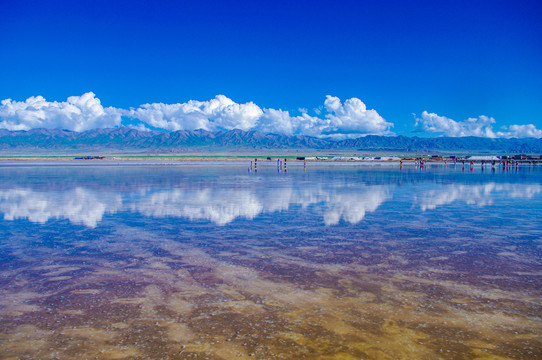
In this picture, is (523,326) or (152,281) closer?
(523,326)

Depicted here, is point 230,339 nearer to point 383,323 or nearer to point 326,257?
point 383,323

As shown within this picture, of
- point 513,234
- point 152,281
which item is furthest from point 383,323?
point 513,234

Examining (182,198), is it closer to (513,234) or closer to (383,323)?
(513,234)

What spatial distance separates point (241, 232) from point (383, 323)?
6.58 m

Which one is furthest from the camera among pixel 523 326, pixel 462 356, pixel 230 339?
pixel 523 326

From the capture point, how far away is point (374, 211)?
15.7m

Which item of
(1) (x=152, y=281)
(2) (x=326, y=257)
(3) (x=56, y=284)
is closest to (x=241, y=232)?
(2) (x=326, y=257)

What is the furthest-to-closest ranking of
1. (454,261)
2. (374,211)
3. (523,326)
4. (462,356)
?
(374,211) < (454,261) < (523,326) < (462,356)

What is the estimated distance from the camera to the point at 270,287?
7133mm

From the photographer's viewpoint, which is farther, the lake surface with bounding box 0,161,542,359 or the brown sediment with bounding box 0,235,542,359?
the lake surface with bounding box 0,161,542,359

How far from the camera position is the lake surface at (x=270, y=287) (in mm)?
5125

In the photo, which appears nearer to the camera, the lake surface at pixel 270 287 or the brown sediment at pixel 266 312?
the brown sediment at pixel 266 312

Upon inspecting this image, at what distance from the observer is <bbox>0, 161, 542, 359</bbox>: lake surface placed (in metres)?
5.12

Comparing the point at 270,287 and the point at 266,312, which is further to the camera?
the point at 270,287
